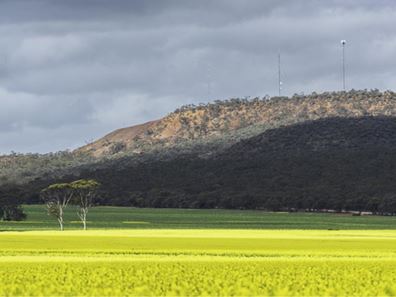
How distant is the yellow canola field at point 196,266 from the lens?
122 feet

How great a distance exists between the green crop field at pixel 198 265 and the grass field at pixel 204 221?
30635 mm

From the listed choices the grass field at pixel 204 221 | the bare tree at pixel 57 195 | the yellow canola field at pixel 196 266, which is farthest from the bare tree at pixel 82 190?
the yellow canola field at pixel 196 266

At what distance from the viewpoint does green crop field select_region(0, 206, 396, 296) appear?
37188 millimetres

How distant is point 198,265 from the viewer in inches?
1986

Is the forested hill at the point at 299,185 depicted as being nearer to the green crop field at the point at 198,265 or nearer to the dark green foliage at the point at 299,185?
the dark green foliage at the point at 299,185

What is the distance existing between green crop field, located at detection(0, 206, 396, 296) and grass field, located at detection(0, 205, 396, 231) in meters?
30.6

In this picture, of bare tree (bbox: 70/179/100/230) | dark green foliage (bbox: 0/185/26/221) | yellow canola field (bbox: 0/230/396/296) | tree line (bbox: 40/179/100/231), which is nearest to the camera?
yellow canola field (bbox: 0/230/396/296)

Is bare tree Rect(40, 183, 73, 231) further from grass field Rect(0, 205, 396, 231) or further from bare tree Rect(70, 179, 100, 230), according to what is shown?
grass field Rect(0, 205, 396, 231)

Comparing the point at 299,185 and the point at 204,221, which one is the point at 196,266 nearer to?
the point at 204,221

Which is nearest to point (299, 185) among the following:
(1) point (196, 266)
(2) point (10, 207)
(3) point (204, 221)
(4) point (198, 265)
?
(3) point (204, 221)

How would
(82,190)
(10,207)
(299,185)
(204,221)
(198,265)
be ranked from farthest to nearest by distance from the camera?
(299,185) < (10,207) < (204,221) < (82,190) < (198,265)

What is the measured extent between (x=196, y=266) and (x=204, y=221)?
87.2 meters

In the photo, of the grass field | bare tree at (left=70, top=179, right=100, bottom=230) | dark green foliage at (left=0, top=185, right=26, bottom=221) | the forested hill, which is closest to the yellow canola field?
the grass field

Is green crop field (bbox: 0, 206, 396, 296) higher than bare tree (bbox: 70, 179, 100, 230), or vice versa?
bare tree (bbox: 70, 179, 100, 230)
